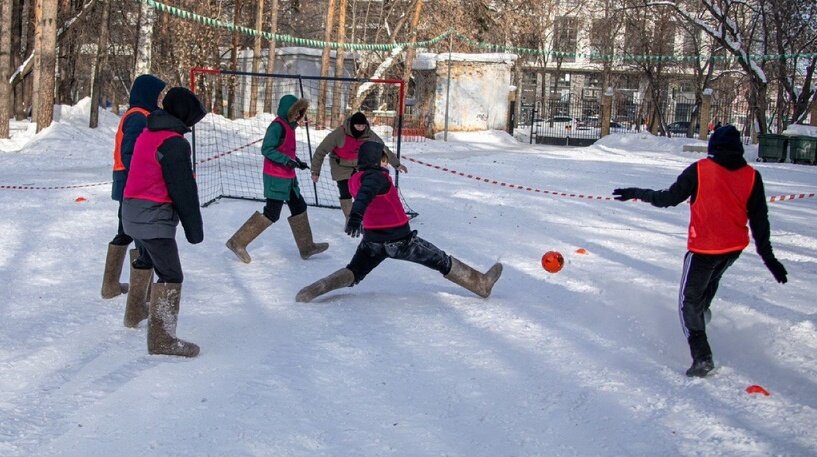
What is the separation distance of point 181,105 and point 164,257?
997mm

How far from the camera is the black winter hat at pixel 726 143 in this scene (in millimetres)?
5625

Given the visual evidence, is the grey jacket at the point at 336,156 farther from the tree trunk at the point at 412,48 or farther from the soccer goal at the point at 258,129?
the tree trunk at the point at 412,48

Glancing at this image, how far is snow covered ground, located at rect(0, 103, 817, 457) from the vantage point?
466cm

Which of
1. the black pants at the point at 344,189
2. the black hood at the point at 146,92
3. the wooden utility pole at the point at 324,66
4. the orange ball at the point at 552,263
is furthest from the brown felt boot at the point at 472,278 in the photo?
the wooden utility pole at the point at 324,66

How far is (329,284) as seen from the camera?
24.2ft

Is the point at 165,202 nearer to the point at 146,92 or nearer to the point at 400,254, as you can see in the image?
the point at 146,92

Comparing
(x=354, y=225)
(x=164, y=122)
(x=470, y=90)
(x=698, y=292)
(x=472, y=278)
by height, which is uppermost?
(x=470, y=90)

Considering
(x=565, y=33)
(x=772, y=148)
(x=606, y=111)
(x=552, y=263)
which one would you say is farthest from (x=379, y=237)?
(x=565, y=33)

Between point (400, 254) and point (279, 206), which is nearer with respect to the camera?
point (400, 254)

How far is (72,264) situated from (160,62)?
32.2 meters

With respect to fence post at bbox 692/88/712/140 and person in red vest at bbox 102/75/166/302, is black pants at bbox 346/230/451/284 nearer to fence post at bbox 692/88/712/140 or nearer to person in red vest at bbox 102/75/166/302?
person in red vest at bbox 102/75/166/302

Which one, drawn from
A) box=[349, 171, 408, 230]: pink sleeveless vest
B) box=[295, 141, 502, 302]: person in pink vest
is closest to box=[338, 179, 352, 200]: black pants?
box=[295, 141, 502, 302]: person in pink vest

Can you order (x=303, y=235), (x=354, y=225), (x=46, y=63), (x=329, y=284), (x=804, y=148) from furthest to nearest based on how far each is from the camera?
(x=804, y=148), (x=46, y=63), (x=303, y=235), (x=329, y=284), (x=354, y=225)

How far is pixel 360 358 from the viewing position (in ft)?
19.7
